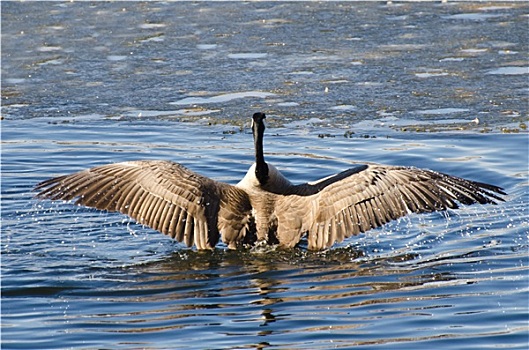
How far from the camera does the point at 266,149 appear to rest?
1073 centimetres

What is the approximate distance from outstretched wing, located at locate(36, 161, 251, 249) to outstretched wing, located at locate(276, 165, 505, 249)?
0.40 m

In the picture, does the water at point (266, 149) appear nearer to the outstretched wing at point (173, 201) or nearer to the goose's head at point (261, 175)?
the outstretched wing at point (173, 201)

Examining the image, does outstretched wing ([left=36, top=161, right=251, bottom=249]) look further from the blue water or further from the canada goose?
the blue water

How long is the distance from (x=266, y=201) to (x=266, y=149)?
107 inches

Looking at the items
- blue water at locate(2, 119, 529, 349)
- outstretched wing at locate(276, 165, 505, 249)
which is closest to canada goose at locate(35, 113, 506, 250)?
outstretched wing at locate(276, 165, 505, 249)

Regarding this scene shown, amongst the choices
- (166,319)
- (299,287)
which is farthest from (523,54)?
(166,319)

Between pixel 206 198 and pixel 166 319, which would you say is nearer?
pixel 166 319

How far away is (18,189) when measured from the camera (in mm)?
9469

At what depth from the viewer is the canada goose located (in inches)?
310

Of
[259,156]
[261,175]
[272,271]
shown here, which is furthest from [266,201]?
[272,271]

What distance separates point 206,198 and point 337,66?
5439 mm

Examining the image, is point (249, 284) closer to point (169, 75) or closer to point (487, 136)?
point (487, 136)

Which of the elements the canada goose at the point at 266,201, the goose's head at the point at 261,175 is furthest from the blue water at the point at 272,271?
the goose's head at the point at 261,175

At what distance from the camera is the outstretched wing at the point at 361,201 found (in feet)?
25.8
